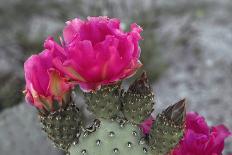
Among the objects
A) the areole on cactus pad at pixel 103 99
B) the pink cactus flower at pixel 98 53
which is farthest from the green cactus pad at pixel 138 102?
the pink cactus flower at pixel 98 53

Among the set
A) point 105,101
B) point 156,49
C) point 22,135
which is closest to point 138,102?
point 105,101

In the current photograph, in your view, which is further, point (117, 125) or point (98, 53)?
point (117, 125)

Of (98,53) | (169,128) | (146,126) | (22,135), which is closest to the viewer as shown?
(98,53)

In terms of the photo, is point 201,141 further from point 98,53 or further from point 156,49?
point 156,49

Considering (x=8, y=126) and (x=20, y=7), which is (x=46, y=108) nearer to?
(x=8, y=126)

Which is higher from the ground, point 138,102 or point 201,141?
point 138,102

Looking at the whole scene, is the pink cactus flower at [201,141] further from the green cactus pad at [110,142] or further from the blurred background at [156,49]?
the blurred background at [156,49]

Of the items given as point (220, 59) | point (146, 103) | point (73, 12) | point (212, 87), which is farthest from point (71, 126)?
point (73, 12)
